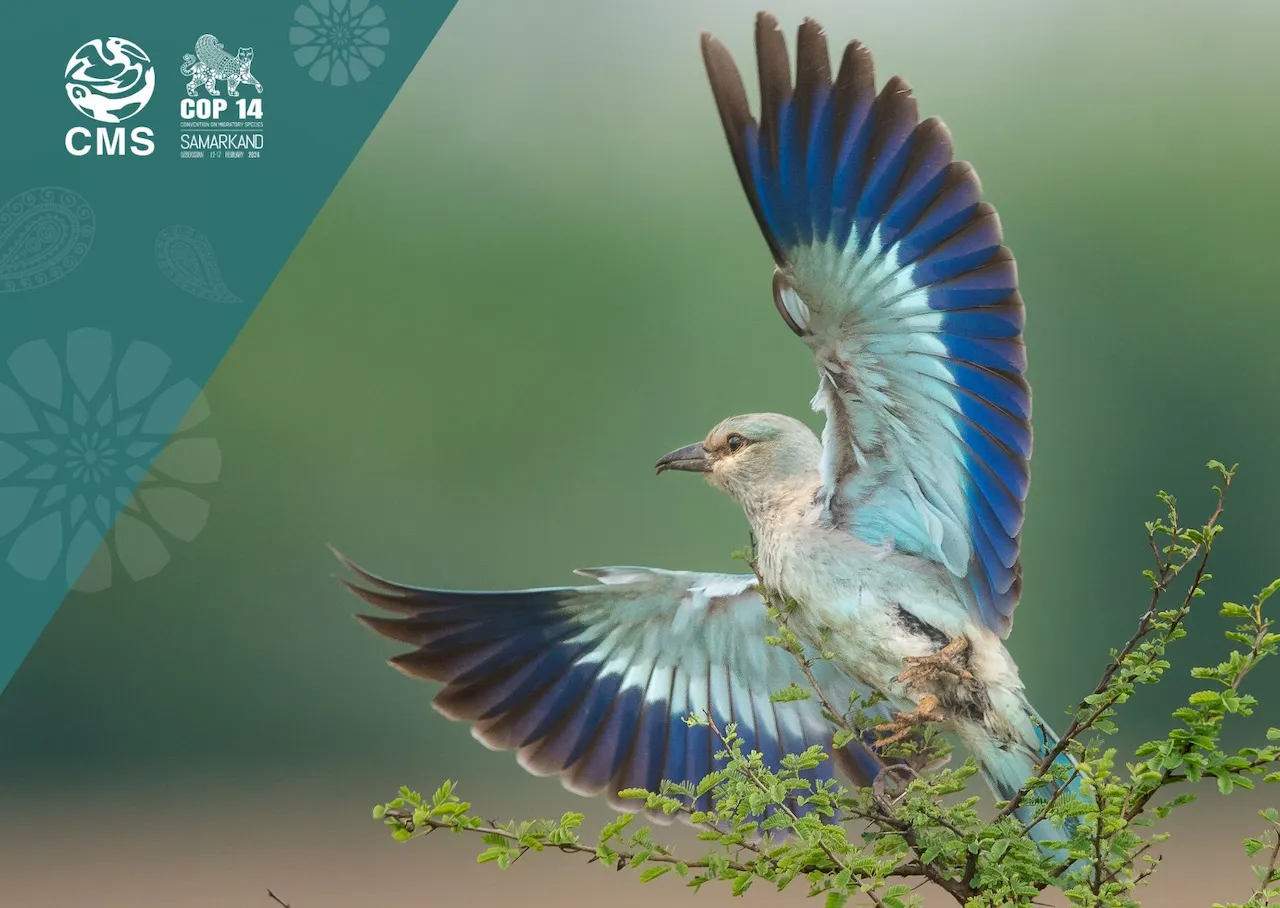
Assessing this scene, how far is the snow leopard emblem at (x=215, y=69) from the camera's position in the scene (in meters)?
6.05

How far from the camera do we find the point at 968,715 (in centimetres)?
251

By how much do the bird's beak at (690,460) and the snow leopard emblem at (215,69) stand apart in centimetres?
385

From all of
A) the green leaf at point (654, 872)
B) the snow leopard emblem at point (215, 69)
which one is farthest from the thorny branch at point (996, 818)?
the snow leopard emblem at point (215, 69)

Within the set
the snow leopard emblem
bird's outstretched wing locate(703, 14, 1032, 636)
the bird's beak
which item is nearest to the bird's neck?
the bird's beak

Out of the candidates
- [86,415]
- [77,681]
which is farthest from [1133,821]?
[77,681]

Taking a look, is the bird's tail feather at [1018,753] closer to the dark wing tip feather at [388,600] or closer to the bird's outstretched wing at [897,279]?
the bird's outstretched wing at [897,279]

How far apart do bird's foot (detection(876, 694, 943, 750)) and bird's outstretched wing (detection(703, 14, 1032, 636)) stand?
21 cm

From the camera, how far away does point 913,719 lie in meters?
2.38

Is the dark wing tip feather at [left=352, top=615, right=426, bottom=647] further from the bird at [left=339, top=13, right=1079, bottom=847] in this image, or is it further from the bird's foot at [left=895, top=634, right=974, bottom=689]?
the bird's foot at [left=895, top=634, right=974, bottom=689]

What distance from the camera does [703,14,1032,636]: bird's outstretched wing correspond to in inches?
98.1

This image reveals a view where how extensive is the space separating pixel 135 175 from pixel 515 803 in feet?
14.3

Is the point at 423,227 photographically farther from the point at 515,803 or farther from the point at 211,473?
the point at 515,803

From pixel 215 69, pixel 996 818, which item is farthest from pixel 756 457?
pixel 215 69

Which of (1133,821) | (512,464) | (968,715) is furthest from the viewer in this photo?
(512,464)
